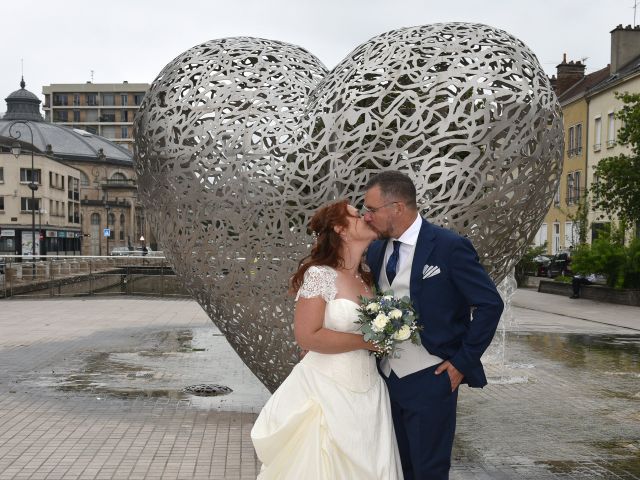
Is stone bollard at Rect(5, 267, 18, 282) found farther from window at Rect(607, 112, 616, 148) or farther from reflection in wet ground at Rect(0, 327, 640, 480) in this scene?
window at Rect(607, 112, 616, 148)

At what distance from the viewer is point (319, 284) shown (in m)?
3.70

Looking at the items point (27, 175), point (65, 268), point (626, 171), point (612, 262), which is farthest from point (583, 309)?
point (27, 175)

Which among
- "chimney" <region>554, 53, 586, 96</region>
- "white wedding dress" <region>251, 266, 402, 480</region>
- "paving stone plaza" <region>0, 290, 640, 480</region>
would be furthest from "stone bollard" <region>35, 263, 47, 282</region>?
"chimney" <region>554, 53, 586, 96</region>

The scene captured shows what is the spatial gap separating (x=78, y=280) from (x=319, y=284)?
1952 cm

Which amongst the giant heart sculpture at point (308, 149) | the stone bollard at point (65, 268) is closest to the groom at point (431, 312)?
the giant heart sculpture at point (308, 149)

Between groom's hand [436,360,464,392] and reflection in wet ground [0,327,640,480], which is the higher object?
groom's hand [436,360,464,392]

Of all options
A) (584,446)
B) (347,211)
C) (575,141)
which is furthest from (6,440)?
(575,141)

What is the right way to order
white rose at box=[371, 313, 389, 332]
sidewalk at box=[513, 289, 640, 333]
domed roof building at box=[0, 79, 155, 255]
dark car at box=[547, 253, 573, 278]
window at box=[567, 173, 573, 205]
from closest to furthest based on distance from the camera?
white rose at box=[371, 313, 389, 332]
sidewalk at box=[513, 289, 640, 333]
dark car at box=[547, 253, 573, 278]
window at box=[567, 173, 573, 205]
domed roof building at box=[0, 79, 155, 255]

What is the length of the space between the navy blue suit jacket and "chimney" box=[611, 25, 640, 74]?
36.1 meters

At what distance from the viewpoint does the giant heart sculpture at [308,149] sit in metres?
5.33

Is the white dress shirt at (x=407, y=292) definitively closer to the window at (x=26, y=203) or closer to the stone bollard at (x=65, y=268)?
the stone bollard at (x=65, y=268)

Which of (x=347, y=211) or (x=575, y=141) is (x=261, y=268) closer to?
(x=347, y=211)

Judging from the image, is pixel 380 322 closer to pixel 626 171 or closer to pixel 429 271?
pixel 429 271

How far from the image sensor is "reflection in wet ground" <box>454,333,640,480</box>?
5832 millimetres
